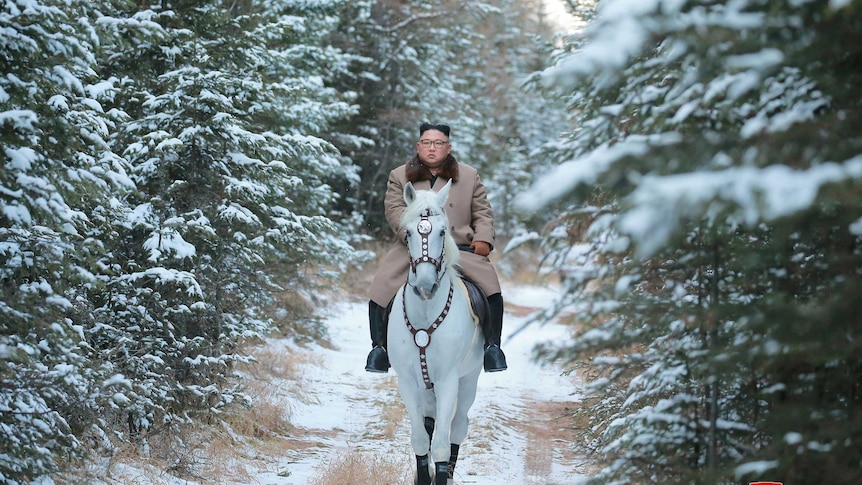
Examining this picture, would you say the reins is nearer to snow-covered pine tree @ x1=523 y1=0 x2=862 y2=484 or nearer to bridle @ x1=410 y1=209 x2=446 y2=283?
bridle @ x1=410 y1=209 x2=446 y2=283

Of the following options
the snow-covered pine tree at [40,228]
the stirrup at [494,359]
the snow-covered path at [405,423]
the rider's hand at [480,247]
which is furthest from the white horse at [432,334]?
the snow-covered pine tree at [40,228]

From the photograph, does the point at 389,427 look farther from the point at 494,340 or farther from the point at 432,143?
the point at 432,143

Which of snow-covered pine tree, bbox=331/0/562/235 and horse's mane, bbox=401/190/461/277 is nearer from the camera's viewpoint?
horse's mane, bbox=401/190/461/277

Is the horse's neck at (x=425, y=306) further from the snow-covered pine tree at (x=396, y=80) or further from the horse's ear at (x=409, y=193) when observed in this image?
the snow-covered pine tree at (x=396, y=80)

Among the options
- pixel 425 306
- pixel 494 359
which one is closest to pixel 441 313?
pixel 425 306

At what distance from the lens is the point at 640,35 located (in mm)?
2402

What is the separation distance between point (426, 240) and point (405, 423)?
4.69m

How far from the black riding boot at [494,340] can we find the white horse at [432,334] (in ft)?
0.58

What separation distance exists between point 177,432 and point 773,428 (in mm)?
5322

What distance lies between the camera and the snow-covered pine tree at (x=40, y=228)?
13.3 feet

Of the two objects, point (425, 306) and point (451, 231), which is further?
point (451, 231)

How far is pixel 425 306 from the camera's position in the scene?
5711mm

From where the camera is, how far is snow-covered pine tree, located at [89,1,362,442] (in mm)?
6629

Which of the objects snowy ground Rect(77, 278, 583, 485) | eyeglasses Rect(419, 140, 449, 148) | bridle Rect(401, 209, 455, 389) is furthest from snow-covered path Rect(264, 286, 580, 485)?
eyeglasses Rect(419, 140, 449, 148)
